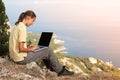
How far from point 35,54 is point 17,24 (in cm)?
154

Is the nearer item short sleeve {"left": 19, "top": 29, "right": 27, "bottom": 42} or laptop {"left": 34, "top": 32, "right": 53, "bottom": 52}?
short sleeve {"left": 19, "top": 29, "right": 27, "bottom": 42}

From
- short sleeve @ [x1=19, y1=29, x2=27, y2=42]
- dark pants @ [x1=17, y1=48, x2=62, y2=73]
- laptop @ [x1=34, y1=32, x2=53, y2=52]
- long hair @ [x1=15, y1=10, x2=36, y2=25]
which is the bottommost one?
dark pants @ [x1=17, y1=48, x2=62, y2=73]

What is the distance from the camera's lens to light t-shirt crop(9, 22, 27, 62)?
1703 centimetres

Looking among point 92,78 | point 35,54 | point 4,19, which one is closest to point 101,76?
point 92,78

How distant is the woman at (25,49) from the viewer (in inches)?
668

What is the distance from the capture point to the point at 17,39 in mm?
17250

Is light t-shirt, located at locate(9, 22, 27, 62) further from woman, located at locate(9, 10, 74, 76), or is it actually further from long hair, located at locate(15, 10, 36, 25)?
long hair, located at locate(15, 10, 36, 25)

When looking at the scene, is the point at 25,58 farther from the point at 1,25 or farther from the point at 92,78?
the point at 1,25

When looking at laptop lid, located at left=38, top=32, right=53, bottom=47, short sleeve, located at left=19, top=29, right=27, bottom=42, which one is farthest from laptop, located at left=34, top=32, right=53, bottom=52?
short sleeve, located at left=19, top=29, right=27, bottom=42

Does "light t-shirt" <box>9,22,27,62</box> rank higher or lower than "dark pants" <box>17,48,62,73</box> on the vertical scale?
higher

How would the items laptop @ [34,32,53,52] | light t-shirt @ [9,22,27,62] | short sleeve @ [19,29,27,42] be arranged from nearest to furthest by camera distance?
1. short sleeve @ [19,29,27,42]
2. light t-shirt @ [9,22,27,62]
3. laptop @ [34,32,53,52]

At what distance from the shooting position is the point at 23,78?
16.5 m

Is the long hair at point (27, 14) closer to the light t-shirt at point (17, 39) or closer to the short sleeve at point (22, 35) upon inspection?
the light t-shirt at point (17, 39)

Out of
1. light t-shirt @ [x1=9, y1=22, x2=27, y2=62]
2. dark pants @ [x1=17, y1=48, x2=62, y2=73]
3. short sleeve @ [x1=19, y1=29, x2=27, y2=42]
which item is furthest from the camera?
dark pants @ [x1=17, y1=48, x2=62, y2=73]
